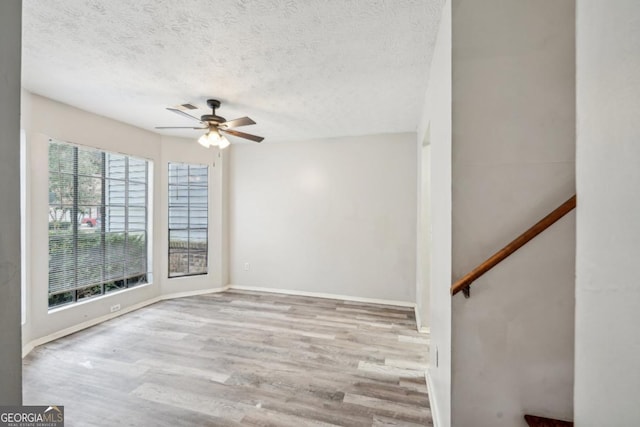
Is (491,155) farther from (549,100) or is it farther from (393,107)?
(393,107)

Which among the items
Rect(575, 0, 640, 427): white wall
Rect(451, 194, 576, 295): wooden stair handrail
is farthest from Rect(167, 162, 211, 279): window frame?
Rect(575, 0, 640, 427): white wall

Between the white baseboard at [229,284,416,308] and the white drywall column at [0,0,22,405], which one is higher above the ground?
the white drywall column at [0,0,22,405]

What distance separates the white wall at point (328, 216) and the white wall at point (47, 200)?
48 centimetres

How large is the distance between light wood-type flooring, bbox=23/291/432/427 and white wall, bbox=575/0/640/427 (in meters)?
1.70

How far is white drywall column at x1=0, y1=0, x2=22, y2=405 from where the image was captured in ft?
1.90

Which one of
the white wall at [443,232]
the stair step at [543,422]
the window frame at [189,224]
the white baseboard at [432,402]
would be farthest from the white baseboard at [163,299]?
the stair step at [543,422]

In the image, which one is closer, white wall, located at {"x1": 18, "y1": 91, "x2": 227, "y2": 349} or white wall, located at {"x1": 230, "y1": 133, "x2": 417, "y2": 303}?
white wall, located at {"x1": 18, "y1": 91, "x2": 227, "y2": 349}

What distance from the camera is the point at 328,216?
4414 millimetres

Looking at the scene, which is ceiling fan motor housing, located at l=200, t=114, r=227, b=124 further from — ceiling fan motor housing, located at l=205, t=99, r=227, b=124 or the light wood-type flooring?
the light wood-type flooring

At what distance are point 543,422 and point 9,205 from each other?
2.13 m

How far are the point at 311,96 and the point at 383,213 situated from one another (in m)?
2.12

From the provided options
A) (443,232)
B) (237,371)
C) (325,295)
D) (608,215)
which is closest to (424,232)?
(443,232)

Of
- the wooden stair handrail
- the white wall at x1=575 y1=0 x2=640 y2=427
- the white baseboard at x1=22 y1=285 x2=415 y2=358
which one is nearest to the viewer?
the white wall at x1=575 y1=0 x2=640 y2=427

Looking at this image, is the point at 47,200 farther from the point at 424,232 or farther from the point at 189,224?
the point at 424,232
